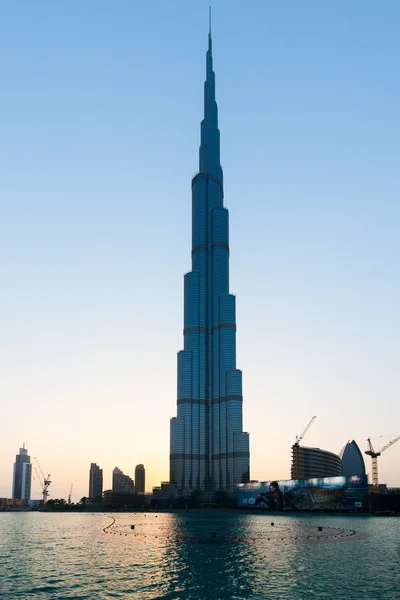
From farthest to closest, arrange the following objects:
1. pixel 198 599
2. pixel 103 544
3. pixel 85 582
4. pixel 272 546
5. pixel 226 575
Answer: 1. pixel 103 544
2. pixel 272 546
3. pixel 226 575
4. pixel 85 582
5. pixel 198 599

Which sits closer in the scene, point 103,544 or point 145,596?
point 145,596

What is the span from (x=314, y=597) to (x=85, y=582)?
116ft

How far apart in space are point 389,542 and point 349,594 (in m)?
76.2

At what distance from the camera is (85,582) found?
87.9 meters

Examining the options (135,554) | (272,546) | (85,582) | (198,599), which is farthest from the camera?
(272,546)

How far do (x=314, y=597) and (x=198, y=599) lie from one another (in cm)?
1536

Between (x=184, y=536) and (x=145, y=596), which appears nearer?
(x=145, y=596)

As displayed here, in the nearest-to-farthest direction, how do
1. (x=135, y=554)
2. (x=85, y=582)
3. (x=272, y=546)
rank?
(x=85, y=582), (x=135, y=554), (x=272, y=546)

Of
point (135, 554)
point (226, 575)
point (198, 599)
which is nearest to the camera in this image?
point (198, 599)

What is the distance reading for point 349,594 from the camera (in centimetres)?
7794

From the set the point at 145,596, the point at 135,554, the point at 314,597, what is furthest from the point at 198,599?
the point at 135,554

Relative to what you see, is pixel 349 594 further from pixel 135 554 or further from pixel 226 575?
pixel 135 554

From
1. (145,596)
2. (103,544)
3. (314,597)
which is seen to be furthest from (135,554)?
(314,597)

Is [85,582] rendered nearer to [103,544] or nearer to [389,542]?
[103,544]
